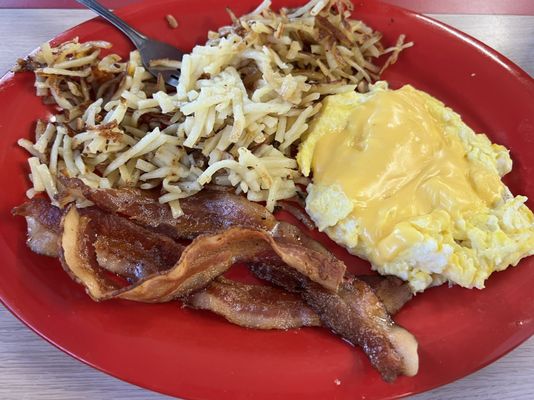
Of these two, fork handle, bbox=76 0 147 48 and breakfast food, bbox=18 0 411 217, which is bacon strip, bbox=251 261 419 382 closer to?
breakfast food, bbox=18 0 411 217

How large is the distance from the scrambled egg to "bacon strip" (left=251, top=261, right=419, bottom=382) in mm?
220

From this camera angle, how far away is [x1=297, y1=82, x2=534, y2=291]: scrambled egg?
7.52ft

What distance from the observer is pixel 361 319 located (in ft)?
7.08

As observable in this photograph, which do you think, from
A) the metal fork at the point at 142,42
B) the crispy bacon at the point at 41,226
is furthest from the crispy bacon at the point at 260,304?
the metal fork at the point at 142,42

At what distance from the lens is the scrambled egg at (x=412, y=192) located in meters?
2.29

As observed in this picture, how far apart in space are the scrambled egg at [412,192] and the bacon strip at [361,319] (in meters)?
0.22

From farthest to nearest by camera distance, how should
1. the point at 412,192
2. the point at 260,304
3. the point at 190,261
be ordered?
the point at 412,192, the point at 260,304, the point at 190,261

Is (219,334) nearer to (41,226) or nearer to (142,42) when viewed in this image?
Result: (41,226)

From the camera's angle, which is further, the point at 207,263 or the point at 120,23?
the point at 120,23

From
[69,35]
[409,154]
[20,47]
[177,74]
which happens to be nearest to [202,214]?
[177,74]

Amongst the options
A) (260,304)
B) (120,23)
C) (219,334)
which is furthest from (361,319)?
(120,23)

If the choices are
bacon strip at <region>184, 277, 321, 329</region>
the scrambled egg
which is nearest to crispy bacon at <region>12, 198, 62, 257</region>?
bacon strip at <region>184, 277, 321, 329</region>

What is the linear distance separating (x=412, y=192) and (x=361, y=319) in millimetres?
630

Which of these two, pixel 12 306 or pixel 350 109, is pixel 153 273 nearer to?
pixel 12 306
